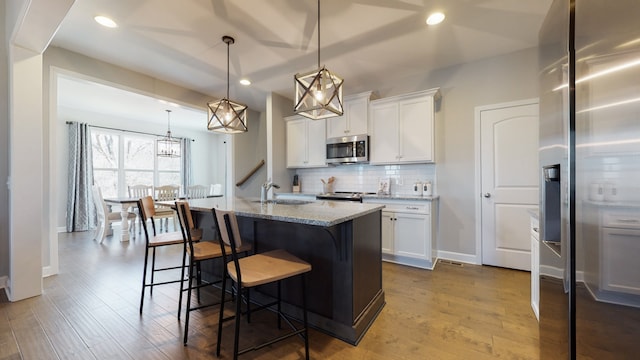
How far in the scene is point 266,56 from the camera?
3232mm

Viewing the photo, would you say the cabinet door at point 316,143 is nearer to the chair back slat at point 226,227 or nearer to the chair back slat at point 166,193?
the chair back slat at point 226,227

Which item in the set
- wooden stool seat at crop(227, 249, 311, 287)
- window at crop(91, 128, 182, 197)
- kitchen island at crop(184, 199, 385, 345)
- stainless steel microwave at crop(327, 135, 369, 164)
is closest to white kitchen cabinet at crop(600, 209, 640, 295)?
kitchen island at crop(184, 199, 385, 345)

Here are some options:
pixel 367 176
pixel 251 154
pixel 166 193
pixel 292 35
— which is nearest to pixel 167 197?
pixel 166 193

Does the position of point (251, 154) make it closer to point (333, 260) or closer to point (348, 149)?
point (348, 149)

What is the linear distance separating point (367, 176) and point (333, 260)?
254 cm

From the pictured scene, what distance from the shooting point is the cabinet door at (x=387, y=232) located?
3.40 meters

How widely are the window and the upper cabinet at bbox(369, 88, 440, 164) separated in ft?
20.6

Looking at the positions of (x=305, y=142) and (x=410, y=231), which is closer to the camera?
(x=410, y=231)

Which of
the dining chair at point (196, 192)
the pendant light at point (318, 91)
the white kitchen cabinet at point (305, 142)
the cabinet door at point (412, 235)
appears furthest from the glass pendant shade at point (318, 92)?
the dining chair at point (196, 192)

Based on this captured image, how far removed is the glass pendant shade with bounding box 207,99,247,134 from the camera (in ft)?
9.14

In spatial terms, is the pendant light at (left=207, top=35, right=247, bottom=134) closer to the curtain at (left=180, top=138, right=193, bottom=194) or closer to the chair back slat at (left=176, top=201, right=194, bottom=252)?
the chair back slat at (left=176, top=201, right=194, bottom=252)

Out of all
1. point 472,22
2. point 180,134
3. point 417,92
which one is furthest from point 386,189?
point 180,134

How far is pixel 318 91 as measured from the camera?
6.49ft

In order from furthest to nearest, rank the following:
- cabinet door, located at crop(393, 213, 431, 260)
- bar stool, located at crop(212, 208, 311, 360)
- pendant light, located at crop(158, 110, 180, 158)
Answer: pendant light, located at crop(158, 110, 180, 158) < cabinet door, located at crop(393, 213, 431, 260) < bar stool, located at crop(212, 208, 311, 360)
